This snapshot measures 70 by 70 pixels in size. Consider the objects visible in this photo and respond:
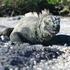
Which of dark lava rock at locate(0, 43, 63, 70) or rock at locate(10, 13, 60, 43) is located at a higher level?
rock at locate(10, 13, 60, 43)

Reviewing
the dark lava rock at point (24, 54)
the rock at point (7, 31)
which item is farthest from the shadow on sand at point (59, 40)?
the rock at point (7, 31)

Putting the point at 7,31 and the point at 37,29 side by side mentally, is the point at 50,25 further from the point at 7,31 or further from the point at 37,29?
the point at 7,31

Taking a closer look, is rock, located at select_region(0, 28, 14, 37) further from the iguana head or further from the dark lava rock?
the iguana head

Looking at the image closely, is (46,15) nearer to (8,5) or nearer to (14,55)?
(14,55)

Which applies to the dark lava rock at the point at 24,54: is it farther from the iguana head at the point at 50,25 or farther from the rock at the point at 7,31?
the rock at the point at 7,31

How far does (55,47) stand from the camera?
29.1 ft

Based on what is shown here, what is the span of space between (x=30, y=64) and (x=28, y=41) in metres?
1.68

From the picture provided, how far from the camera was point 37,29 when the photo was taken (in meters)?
8.89

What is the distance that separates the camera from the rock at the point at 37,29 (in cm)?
858

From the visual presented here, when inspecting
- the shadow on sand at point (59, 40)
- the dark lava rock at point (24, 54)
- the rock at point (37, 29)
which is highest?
the rock at point (37, 29)

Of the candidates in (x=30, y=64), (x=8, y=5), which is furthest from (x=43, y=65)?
(x=8, y=5)

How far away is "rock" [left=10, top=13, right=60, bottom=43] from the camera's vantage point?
8.58 m

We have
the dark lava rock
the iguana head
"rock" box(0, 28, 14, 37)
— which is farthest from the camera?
"rock" box(0, 28, 14, 37)

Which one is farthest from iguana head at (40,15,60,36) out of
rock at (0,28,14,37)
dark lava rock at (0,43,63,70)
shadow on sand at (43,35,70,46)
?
Result: rock at (0,28,14,37)
